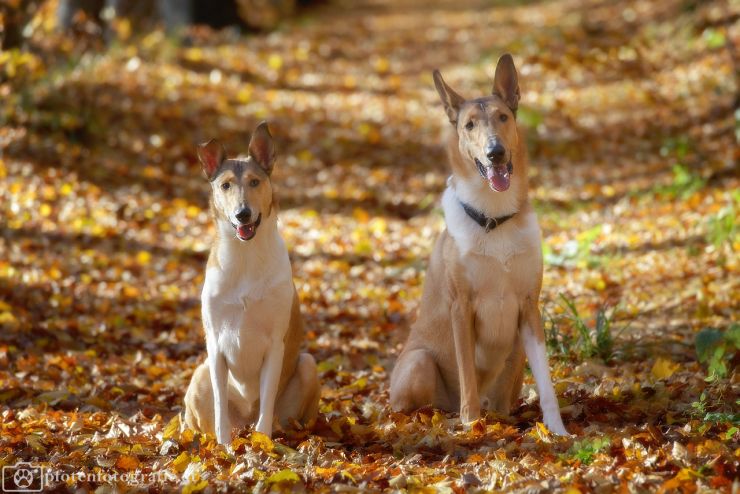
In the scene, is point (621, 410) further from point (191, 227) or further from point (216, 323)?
→ point (191, 227)

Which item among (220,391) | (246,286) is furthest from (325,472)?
(246,286)

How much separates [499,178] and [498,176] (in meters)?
0.02

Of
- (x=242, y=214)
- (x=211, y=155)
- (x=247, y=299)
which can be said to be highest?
(x=211, y=155)

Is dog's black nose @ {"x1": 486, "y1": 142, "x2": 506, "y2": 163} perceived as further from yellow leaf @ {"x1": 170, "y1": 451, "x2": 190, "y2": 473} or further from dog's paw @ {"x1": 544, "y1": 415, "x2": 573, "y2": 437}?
yellow leaf @ {"x1": 170, "y1": 451, "x2": 190, "y2": 473}

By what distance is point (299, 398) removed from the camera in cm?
606

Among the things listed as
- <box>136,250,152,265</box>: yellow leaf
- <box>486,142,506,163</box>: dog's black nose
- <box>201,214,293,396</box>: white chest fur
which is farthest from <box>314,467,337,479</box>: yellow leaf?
<box>136,250,152,265</box>: yellow leaf

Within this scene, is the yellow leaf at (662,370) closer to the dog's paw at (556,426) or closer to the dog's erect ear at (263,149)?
the dog's paw at (556,426)

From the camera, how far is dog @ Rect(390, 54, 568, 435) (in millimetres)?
5582

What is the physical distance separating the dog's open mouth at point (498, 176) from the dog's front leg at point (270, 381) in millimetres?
1646

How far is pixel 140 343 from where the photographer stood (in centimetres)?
857

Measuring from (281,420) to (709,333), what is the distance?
10.6ft

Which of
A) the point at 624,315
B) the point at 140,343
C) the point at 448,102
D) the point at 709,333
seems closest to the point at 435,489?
the point at 448,102

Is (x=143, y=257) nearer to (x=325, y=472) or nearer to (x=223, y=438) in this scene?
(x=223, y=438)

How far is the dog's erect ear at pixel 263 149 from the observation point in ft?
18.9
